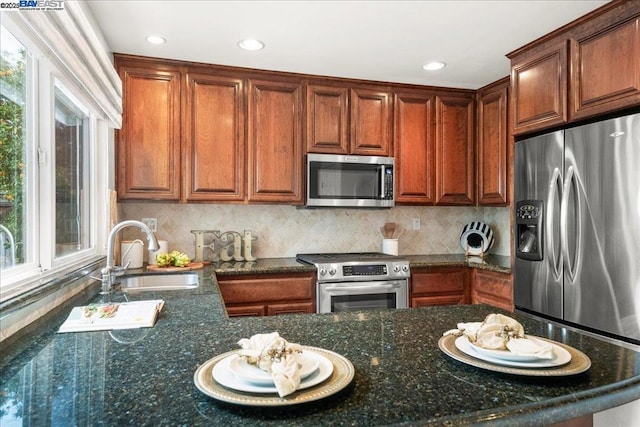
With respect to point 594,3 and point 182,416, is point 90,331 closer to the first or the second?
point 182,416

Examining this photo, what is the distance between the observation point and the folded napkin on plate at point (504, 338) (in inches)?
34.8

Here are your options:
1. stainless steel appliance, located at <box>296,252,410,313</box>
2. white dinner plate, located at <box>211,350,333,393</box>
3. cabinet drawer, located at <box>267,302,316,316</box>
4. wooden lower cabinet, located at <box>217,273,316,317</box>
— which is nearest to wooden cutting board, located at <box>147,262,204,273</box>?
wooden lower cabinet, located at <box>217,273,316,317</box>

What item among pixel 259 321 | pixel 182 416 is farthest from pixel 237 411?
pixel 259 321

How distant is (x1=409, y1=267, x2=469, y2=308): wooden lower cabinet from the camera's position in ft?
10.4

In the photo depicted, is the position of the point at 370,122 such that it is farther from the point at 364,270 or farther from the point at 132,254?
the point at 132,254

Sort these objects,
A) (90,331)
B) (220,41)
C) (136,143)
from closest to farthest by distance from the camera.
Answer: (90,331)
(220,41)
(136,143)

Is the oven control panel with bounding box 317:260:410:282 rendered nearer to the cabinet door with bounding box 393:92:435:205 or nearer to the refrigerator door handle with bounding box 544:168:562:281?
the cabinet door with bounding box 393:92:435:205

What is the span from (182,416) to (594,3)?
260cm

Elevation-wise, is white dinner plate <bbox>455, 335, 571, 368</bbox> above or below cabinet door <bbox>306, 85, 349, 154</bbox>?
below

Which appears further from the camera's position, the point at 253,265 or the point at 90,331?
the point at 253,265

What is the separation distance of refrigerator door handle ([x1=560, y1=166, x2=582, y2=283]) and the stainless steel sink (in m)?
2.16

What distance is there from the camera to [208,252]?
10.7 feet

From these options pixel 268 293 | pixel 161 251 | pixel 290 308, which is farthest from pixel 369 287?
pixel 161 251

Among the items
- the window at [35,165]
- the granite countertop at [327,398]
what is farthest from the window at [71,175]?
the granite countertop at [327,398]
